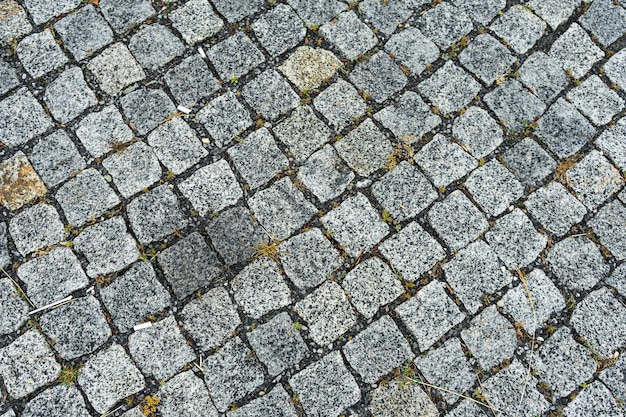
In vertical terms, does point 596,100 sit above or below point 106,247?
below

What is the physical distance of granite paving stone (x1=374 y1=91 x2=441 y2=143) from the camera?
3.20m

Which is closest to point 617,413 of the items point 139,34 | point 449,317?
point 449,317

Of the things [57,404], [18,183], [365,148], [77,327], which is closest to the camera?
[57,404]

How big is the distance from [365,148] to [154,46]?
51.6 inches

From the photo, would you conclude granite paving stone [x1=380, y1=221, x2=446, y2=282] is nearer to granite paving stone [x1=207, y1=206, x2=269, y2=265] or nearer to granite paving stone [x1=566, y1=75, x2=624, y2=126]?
granite paving stone [x1=207, y1=206, x2=269, y2=265]

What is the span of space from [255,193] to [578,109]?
184cm

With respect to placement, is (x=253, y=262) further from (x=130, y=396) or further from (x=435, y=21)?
(x=435, y=21)

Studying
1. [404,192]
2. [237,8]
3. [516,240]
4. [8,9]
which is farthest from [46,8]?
[516,240]

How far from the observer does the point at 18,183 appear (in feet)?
10.0

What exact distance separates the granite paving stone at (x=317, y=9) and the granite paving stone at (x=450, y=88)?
67cm

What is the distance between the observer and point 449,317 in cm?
290

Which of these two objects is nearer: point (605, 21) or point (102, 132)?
point (102, 132)

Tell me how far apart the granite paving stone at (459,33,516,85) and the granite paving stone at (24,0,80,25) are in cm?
225

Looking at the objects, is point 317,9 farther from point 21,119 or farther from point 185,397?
point 185,397
